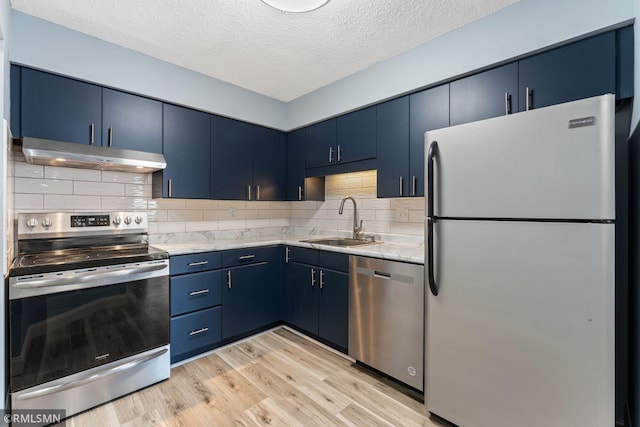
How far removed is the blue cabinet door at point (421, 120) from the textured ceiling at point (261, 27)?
1.32 ft

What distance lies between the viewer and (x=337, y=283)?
2.37 meters

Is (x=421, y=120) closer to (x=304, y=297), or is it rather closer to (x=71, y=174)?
(x=304, y=297)

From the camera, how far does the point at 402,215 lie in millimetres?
2617

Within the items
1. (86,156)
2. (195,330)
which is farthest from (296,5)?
(195,330)

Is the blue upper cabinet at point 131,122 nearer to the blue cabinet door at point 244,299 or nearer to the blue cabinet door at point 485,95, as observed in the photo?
the blue cabinet door at point 244,299

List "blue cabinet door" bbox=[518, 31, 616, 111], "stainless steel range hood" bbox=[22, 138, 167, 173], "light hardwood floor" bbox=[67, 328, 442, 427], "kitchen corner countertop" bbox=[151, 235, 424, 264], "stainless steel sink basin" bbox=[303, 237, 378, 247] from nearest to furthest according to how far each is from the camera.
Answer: "blue cabinet door" bbox=[518, 31, 616, 111] → "light hardwood floor" bbox=[67, 328, 442, 427] → "stainless steel range hood" bbox=[22, 138, 167, 173] → "kitchen corner countertop" bbox=[151, 235, 424, 264] → "stainless steel sink basin" bbox=[303, 237, 378, 247]

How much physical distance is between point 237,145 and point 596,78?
2695 mm

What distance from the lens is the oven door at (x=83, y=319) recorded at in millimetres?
1558

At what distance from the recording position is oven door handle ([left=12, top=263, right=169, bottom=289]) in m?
1.57

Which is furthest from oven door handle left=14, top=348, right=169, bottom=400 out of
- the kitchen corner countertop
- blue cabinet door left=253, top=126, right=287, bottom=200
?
blue cabinet door left=253, top=126, right=287, bottom=200

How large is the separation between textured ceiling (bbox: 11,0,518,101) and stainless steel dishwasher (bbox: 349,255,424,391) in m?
1.60

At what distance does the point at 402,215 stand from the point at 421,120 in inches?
33.4

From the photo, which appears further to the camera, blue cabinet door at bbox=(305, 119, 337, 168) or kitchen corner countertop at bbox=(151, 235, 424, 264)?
blue cabinet door at bbox=(305, 119, 337, 168)

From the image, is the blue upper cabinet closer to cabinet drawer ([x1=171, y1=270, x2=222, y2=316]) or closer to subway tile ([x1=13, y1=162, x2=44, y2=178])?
subway tile ([x1=13, y1=162, x2=44, y2=178])
